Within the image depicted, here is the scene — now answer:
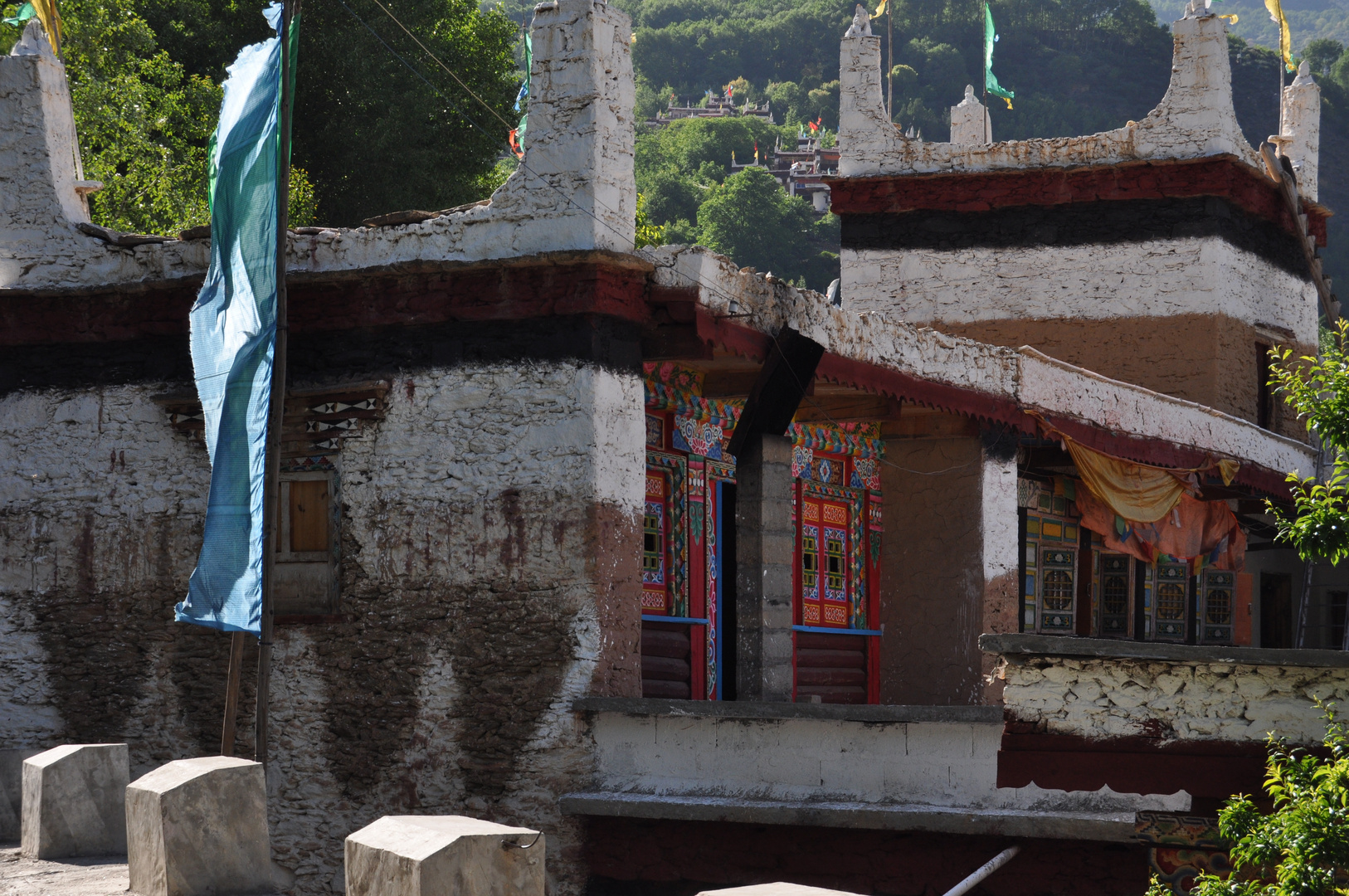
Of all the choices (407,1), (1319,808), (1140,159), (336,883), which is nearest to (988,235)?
(1140,159)

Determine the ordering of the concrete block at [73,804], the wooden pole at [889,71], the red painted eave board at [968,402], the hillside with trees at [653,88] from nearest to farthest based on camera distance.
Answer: the concrete block at [73,804]
the red painted eave board at [968,402]
the hillside with trees at [653,88]
the wooden pole at [889,71]

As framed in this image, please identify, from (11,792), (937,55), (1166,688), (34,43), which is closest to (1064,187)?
(1166,688)

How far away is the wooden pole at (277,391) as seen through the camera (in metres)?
8.49

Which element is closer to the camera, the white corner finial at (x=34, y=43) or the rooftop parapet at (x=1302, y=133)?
the white corner finial at (x=34, y=43)

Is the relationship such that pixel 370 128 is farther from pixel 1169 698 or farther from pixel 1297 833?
pixel 1297 833

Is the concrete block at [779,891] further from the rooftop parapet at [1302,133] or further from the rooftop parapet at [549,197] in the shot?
the rooftop parapet at [1302,133]

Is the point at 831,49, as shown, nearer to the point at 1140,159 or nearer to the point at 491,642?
the point at 1140,159

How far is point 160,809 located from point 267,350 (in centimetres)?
337

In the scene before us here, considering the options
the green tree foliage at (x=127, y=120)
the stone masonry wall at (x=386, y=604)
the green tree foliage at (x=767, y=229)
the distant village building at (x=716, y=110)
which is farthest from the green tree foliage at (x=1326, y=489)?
the distant village building at (x=716, y=110)

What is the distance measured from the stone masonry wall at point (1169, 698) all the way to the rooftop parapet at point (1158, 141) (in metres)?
8.54

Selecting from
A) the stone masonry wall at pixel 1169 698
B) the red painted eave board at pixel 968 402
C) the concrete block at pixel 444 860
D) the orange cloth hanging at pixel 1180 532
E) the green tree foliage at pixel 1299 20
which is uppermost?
the green tree foliage at pixel 1299 20

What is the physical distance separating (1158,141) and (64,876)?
464 inches

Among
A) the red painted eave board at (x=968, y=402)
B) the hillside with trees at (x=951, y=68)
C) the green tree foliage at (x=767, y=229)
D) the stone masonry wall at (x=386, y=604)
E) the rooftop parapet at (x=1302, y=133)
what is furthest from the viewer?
the hillside with trees at (x=951, y=68)

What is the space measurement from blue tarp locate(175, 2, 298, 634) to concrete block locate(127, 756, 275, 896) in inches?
96.0
